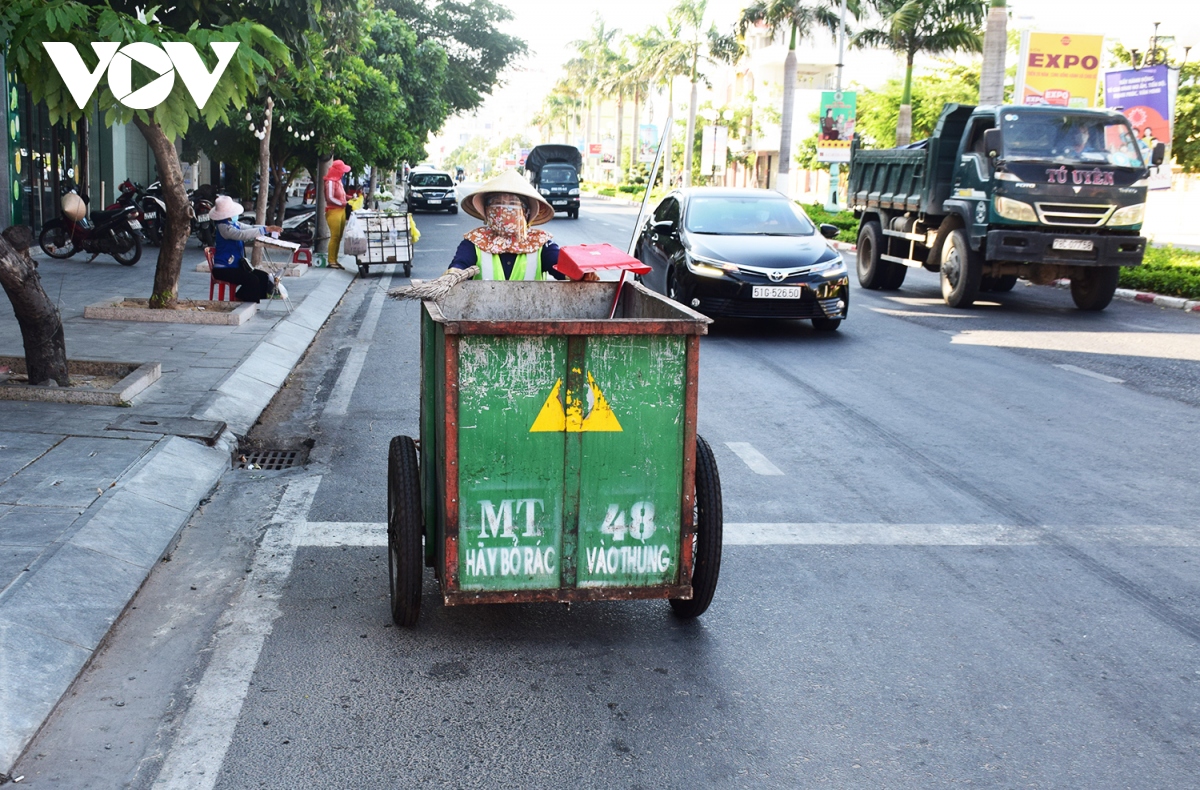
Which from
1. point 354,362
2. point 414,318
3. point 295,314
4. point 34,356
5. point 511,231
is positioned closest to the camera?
point 511,231

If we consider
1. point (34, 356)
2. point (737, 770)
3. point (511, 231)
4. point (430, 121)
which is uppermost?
point (430, 121)

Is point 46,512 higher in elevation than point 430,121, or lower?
lower

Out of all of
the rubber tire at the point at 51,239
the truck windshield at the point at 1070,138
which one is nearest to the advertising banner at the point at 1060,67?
the truck windshield at the point at 1070,138

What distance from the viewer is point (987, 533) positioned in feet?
19.9

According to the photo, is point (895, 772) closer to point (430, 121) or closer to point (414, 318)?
point (414, 318)

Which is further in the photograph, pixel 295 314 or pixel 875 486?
pixel 295 314

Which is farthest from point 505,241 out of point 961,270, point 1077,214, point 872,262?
point 872,262

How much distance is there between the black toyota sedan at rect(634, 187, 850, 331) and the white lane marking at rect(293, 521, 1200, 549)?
6.44 metres

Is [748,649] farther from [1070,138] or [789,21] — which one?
[789,21]

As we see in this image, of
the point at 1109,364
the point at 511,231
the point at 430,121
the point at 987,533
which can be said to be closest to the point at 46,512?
the point at 511,231

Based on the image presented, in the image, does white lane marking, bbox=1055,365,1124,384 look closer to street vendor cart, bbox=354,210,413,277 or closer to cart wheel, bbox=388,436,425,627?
cart wheel, bbox=388,436,425,627

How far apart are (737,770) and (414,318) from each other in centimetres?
1134

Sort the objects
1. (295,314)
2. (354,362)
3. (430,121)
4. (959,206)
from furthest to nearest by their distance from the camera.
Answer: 1. (430,121)
2. (959,206)
3. (295,314)
4. (354,362)

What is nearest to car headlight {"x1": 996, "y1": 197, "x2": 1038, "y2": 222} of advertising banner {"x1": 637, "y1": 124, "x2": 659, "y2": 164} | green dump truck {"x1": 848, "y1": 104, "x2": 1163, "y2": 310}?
green dump truck {"x1": 848, "y1": 104, "x2": 1163, "y2": 310}
